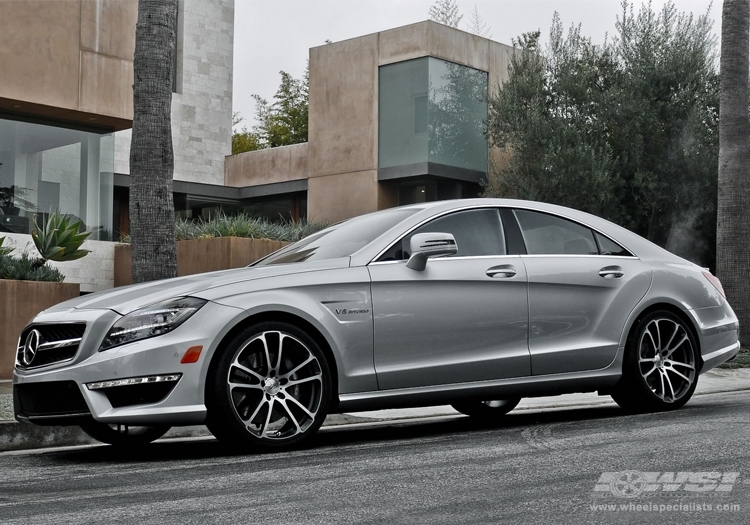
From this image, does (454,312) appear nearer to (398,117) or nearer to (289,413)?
(289,413)

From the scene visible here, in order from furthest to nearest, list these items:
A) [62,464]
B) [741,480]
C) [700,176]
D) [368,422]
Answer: [700,176], [368,422], [62,464], [741,480]

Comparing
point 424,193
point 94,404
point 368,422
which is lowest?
point 368,422

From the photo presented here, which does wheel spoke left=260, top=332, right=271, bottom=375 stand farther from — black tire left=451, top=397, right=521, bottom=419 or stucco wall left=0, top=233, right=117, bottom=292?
stucco wall left=0, top=233, right=117, bottom=292

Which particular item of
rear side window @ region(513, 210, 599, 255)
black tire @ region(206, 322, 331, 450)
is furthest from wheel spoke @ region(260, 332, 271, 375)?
rear side window @ region(513, 210, 599, 255)

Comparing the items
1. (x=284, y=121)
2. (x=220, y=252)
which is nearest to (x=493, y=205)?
(x=220, y=252)

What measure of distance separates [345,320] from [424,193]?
63.3ft

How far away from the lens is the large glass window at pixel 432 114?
81.1 ft

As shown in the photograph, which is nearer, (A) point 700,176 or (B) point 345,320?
(B) point 345,320

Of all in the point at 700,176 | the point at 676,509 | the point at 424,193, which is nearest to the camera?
the point at 676,509

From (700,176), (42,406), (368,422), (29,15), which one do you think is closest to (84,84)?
(29,15)

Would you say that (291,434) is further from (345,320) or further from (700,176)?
(700,176)

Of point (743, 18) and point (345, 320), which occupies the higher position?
point (743, 18)

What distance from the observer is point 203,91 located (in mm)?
29641

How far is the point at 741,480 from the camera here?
482 centimetres
